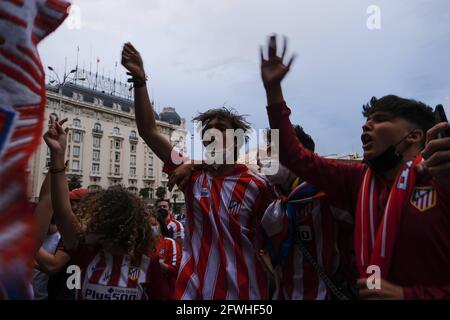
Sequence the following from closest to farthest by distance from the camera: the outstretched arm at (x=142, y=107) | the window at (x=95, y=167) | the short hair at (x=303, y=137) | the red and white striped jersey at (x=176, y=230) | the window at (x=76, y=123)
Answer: the outstretched arm at (x=142, y=107) → the short hair at (x=303, y=137) → the red and white striped jersey at (x=176, y=230) → the window at (x=76, y=123) → the window at (x=95, y=167)

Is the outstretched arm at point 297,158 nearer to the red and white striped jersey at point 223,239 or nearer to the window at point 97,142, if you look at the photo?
the red and white striped jersey at point 223,239

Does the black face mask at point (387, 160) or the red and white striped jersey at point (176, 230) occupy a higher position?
the black face mask at point (387, 160)

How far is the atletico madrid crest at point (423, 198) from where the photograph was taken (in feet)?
4.80

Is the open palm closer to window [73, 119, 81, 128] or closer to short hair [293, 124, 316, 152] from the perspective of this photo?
short hair [293, 124, 316, 152]

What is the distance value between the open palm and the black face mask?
662mm

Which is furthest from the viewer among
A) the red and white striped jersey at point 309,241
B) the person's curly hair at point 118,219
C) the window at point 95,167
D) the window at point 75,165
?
the window at point 95,167

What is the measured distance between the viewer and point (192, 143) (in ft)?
9.48

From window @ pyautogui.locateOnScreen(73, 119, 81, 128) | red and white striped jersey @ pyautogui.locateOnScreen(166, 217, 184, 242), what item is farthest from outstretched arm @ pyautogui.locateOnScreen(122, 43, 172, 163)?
window @ pyautogui.locateOnScreen(73, 119, 81, 128)

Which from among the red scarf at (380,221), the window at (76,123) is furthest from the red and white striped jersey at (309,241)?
the window at (76,123)

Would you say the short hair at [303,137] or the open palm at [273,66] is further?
the short hair at [303,137]

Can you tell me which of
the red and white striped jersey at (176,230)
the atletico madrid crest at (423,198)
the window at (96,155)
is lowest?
the red and white striped jersey at (176,230)

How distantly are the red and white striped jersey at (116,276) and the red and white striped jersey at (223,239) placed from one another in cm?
23
